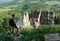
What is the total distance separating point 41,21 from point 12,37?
96.0 feet

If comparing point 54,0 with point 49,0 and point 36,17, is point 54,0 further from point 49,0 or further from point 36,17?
point 36,17

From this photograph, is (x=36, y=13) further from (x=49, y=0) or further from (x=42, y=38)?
(x=49, y=0)

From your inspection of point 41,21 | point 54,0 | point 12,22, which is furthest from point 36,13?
point 54,0

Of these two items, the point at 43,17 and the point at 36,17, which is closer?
the point at 36,17

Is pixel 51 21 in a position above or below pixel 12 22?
below

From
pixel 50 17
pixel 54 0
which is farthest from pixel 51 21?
A: pixel 54 0

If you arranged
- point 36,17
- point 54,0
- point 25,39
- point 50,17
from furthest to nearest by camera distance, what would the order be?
point 54,0, point 50,17, point 36,17, point 25,39

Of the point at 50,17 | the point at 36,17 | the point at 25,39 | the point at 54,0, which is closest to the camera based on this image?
the point at 25,39

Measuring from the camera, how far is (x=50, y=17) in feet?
152

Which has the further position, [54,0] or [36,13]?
[54,0]

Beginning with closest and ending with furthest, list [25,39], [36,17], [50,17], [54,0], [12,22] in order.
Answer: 1. [25,39]
2. [12,22]
3. [36,17]
4. [50,17]
5. [54,0]

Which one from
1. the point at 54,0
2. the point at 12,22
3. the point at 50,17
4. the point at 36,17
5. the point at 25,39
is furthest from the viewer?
the point at 54,0

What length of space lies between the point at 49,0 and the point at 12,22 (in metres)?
129

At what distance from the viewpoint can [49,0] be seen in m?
146
